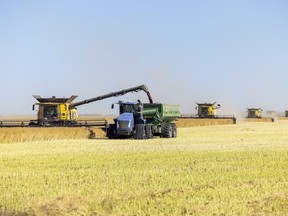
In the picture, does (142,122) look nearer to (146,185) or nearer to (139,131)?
(139,131)

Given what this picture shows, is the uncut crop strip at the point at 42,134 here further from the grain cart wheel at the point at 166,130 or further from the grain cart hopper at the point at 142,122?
the grain cart wheel at the point at 166,130

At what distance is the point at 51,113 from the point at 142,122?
32.7ft

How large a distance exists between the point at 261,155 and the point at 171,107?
17.3 meters

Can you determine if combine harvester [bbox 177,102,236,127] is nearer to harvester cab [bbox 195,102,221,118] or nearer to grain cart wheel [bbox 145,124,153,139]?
harvester cab [bbox 195,102,221,118]

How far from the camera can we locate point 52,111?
131 feet

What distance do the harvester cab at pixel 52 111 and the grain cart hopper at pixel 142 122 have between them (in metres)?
7.26

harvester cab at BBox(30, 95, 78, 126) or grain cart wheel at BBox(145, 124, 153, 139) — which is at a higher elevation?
harvester cab at BBox(30, 95, 78, 126)

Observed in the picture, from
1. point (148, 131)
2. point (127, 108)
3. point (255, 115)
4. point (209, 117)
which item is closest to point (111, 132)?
point (127, 108)

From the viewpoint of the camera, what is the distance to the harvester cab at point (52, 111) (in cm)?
3991

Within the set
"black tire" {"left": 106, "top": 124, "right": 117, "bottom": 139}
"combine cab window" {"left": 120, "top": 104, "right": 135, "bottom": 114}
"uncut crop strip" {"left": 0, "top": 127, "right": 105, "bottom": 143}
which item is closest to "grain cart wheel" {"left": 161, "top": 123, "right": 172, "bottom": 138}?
"combine cab window" {"left": 120, "top": 104, "right": 135, "bottom": 114}

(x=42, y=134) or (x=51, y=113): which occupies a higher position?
(x=51, y=113)

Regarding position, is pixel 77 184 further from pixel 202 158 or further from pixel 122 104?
pixel 122 104

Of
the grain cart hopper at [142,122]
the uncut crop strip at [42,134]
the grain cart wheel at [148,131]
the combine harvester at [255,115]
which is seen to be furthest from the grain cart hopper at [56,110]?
the combine harvester at [255,115]

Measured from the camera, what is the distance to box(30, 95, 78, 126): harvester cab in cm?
3991
